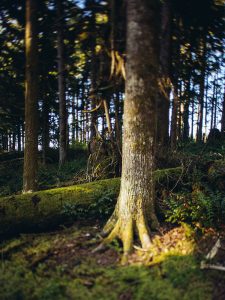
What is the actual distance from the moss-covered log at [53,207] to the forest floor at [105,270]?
0.45m

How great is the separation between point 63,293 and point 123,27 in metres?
6.22

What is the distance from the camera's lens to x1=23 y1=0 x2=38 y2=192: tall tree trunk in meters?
8.38

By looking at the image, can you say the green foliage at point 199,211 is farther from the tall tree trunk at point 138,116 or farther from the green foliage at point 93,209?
the green foliage at point 93,209

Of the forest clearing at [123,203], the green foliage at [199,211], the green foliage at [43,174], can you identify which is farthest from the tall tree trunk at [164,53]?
the green foliage at [199,211]

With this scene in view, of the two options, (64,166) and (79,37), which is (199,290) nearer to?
(79,37)

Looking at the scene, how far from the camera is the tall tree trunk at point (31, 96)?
27.5ft

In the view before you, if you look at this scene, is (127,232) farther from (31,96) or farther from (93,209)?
(31,96)

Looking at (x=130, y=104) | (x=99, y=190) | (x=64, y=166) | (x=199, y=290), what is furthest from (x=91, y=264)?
(x=64, y=166)

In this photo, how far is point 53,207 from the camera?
7.27m

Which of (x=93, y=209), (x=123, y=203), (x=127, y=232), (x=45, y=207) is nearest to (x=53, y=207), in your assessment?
(x=45, y=207)

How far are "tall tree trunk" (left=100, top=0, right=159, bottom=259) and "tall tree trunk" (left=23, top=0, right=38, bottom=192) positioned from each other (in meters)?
3.34

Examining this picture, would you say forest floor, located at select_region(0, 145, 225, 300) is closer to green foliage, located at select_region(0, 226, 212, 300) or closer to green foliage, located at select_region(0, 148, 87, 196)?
green foliage, located at select_region(0, 226, 212, 300)

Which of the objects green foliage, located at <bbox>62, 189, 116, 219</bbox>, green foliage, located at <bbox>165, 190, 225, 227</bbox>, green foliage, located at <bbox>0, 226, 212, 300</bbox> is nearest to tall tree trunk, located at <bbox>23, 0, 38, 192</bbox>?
green foliage, located at <bbox>62, 189, 116, 219</bbox>

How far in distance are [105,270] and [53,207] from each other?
2.57 metres
